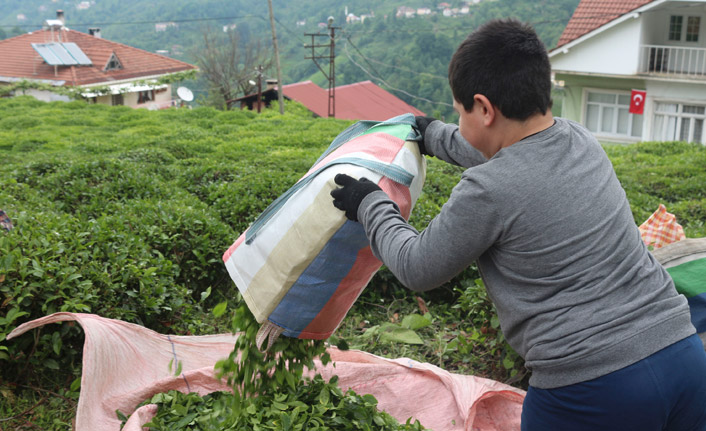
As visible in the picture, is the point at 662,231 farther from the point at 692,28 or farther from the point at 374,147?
the point at 692,28

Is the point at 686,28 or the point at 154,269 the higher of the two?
the point at 686,28

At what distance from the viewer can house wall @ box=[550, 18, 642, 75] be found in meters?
17.2

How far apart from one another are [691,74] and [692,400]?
17507 millimetres

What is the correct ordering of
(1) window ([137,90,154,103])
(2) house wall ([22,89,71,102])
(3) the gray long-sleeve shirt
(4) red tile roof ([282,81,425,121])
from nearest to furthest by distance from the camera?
(3) the gray long-sleeve shirt, (2) house wall ([22,89,71,102]), (4) red tile roof ([282,81,425,121]), (1) window ([137,90,154,103])

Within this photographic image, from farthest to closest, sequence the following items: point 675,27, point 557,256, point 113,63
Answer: point 113,63
point 675,27
point 557,256

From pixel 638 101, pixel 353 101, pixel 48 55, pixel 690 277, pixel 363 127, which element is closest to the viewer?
pixel 363 127

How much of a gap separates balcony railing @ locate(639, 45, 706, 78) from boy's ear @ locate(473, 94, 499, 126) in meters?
17.1

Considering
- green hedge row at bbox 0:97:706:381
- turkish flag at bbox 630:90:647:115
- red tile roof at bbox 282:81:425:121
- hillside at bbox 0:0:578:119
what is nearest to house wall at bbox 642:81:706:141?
turkish flag at bbox 630:90:647:115

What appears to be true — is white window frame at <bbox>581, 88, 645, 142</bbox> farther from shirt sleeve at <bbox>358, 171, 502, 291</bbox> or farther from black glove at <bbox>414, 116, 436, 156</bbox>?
shirt sleeve at <bbox>358, 171, 502, 291</bbox>

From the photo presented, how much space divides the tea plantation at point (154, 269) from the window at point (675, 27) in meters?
12.6

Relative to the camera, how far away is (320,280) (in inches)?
85.0

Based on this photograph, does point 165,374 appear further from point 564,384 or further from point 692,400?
point 692,400

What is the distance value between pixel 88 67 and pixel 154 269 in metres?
29.0

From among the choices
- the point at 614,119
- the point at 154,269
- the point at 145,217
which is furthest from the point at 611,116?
the point at 154,269
